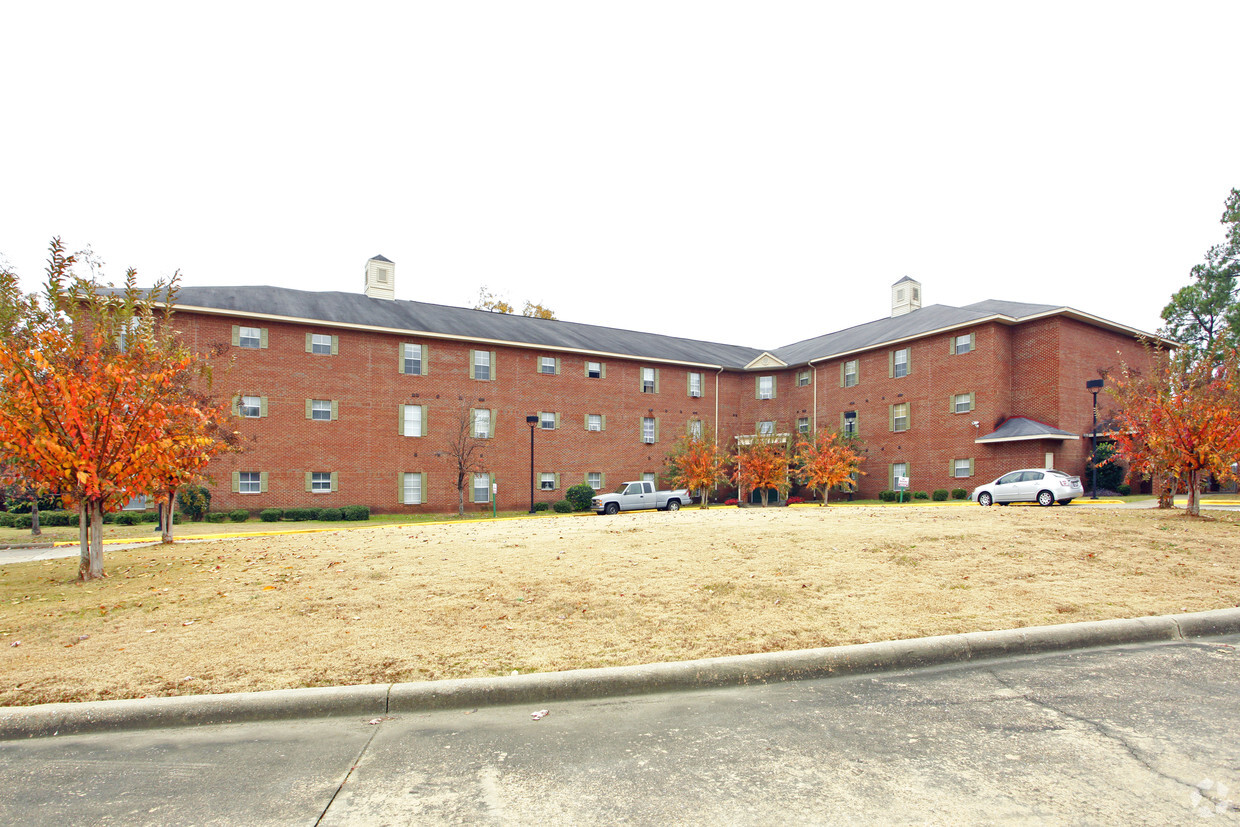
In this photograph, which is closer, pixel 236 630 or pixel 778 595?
pixel 236 630

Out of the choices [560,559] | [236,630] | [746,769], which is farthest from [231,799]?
[560,559]

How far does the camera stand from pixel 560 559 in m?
9.55

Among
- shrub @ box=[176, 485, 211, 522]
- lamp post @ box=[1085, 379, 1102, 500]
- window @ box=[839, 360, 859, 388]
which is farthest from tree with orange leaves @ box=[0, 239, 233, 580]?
window @ box=[839, 360, 859, 388]

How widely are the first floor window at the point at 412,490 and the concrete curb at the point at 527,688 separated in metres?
28.4

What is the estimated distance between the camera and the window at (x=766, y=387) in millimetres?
43188

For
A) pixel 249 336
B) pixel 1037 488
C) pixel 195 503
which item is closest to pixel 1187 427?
pixel 1037 488

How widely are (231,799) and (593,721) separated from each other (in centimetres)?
213

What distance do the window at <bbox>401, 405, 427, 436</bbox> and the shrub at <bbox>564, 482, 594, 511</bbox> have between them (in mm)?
7643

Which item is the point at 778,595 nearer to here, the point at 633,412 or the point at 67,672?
the point at 67,672

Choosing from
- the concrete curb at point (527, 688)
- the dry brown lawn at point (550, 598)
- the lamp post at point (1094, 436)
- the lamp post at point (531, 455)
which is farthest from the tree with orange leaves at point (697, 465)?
the concrete curb at point (527, 688)

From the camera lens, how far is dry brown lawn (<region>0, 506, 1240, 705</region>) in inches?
222

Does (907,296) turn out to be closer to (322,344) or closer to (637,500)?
A: (637,500)

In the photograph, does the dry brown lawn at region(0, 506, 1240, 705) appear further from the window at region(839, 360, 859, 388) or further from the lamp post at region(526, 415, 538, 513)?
the window at region(839, 360, 859, 388)

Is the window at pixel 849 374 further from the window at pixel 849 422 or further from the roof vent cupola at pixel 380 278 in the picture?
the roof vent cupola at pixel 380 278
